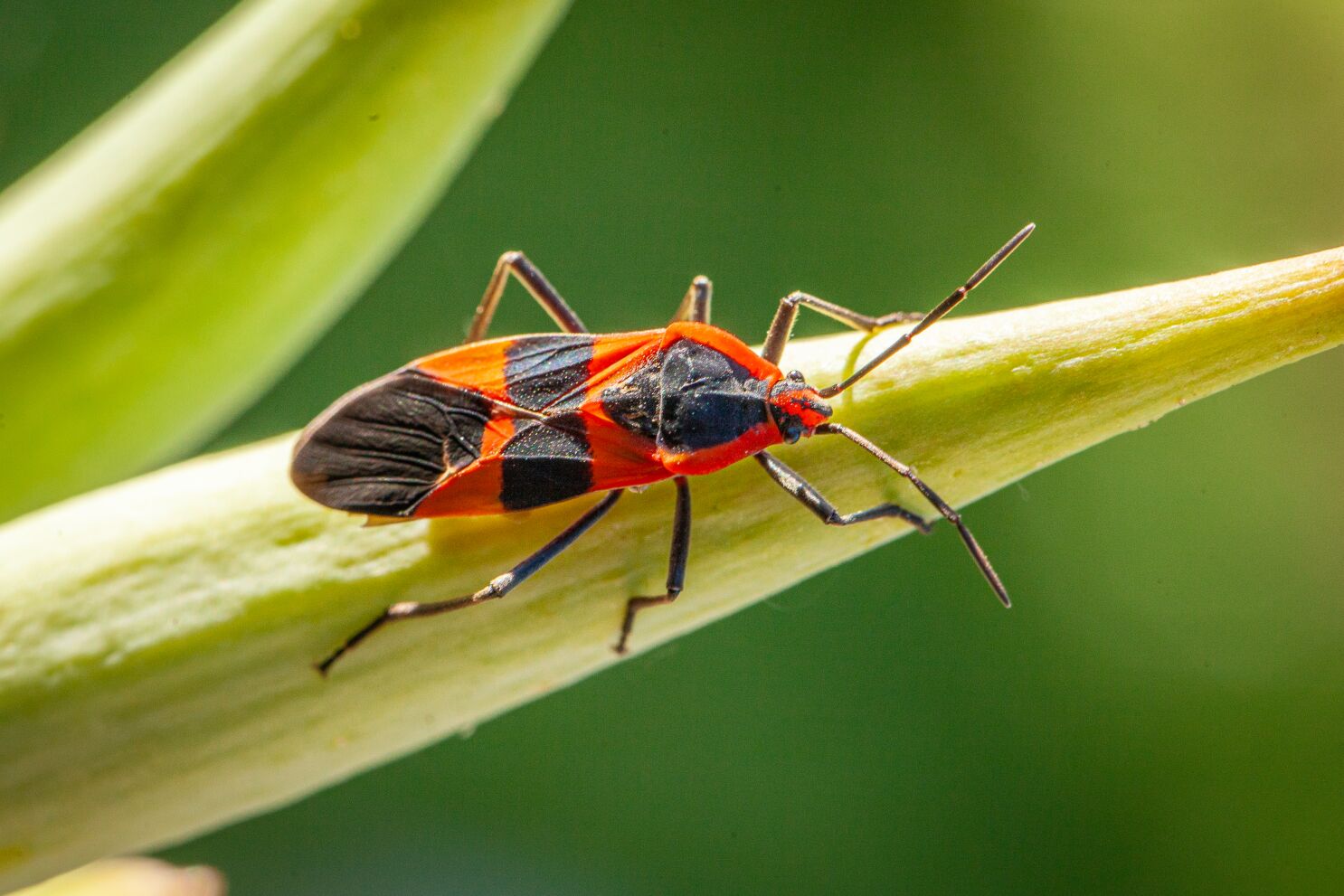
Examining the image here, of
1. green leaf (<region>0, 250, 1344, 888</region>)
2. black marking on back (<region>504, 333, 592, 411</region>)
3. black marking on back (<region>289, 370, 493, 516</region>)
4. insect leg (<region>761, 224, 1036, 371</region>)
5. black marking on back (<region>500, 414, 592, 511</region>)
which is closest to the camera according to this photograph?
green leaf (<region>0, 250, 1344, 888</region>)

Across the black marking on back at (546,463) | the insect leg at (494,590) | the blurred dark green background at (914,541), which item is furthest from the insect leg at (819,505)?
the blurred dark green background at (914,541)

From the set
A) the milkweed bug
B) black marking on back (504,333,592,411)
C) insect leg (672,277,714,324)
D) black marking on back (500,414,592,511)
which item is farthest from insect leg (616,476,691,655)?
insect leg (672,277,714,324)

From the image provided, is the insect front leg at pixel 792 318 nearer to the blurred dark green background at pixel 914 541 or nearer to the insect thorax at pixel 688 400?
the insect thorax at pixel 688 400

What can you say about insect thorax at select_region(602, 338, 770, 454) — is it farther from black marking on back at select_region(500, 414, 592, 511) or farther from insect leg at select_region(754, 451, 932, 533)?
insect leg at select_region(754, 451, 932, 533)

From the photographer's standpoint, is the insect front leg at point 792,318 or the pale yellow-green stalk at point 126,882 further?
the insect front leg at point 792,318

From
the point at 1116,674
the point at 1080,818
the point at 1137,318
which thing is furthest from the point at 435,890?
the point at 1137,318

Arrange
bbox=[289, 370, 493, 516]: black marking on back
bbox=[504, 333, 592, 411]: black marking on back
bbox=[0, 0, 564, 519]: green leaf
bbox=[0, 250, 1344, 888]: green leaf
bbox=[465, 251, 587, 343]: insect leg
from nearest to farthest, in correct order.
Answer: bbox=[0, 250, 1344, 888]: green leaf, bbox=[0, 0, 564, 519]: green leaf, bbox=[289, 370, 493, 516]: black marking on back, bbox=[504, 333, 592, 411]: black marking on back, bbox=[465, 251, 587, 343]: insect leg

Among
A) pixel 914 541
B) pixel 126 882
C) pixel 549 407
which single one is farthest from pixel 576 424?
pixel 914 541
